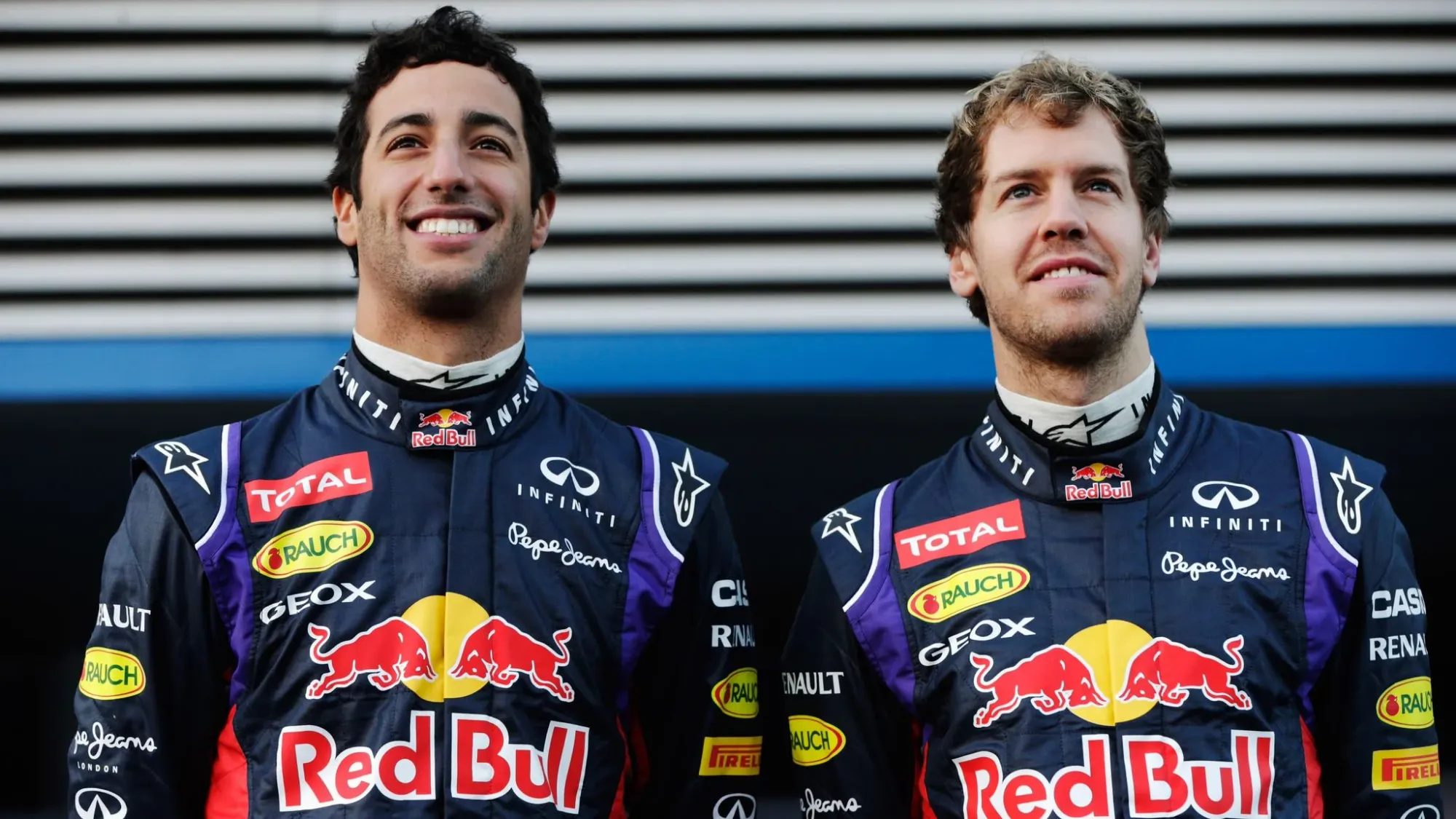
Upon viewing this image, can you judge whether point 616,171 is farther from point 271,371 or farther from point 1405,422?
point 1405,422

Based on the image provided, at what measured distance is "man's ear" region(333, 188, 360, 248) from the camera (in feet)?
9.16

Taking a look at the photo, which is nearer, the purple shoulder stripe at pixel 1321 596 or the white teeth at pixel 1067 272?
the purple shoulder stripe at pixel 1321 596

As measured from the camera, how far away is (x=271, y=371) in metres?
3.82

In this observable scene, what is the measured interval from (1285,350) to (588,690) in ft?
7.52

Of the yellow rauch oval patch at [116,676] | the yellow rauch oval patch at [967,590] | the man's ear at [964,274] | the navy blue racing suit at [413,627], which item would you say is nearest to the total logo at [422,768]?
the navy blue racing suit at [413,627]

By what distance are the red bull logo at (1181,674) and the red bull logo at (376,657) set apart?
1.14 metres

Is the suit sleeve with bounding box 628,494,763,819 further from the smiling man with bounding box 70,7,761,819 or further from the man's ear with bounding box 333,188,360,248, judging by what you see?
the man's ear with bounding box 333,188,360,248

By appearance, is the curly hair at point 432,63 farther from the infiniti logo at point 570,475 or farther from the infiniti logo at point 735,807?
the infiniti logo at point 735,807

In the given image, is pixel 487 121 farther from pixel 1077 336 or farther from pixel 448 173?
pixel 1077 336

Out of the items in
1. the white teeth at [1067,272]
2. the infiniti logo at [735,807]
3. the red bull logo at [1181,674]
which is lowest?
the infiniti logo at [735,807]

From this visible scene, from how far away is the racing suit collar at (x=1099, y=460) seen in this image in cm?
252

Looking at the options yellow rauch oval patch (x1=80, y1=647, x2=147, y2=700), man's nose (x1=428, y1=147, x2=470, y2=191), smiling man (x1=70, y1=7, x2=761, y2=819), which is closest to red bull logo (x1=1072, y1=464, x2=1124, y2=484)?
smiling man (x1=70, y1=7, x2=761, y2=819)

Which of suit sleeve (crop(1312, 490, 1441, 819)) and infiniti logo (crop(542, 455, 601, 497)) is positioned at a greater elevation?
infiniti logo (crop(542, 455, 601, 497))

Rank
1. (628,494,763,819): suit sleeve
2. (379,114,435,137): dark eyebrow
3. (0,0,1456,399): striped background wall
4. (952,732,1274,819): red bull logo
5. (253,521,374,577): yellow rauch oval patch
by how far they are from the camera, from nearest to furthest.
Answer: (952,732,1274,819): red bull logo → (253,521,374,577): yellow rauch oval patch → (628,494,763,819): suit sleeve → (379,114,435,137): dark eyebrow → (0,0,1456,399): striped background wall
